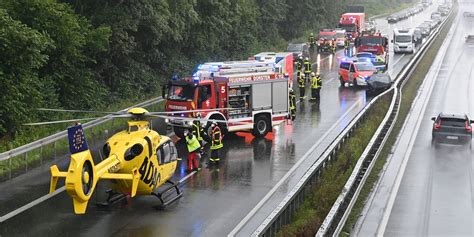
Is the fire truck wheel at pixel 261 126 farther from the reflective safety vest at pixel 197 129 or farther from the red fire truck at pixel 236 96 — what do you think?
the reflective safety vest at pixel 197 129

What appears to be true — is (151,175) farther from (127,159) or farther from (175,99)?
(175,99)

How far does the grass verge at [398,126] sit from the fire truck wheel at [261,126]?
4.46 metres

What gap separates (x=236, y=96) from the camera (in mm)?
27141

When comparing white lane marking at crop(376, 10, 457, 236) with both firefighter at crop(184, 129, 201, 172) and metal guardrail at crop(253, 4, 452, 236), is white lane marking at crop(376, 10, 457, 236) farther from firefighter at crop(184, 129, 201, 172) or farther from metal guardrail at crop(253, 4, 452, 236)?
firefighter at crop(184, 129, 201, 172)

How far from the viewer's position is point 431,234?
17125 mm

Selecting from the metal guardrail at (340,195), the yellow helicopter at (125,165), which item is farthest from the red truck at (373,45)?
the yellow helicopter at (125,165)

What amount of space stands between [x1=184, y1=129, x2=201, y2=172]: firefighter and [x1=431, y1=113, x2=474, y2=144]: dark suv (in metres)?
11.1

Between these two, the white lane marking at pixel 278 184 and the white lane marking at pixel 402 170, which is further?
the white lane marking at pixel 402 170

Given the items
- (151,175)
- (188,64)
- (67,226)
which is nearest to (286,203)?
(151,175)

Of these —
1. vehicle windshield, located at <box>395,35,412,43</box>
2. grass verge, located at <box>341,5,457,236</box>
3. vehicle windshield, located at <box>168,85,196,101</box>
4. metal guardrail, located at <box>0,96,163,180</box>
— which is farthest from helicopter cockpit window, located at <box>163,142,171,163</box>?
vehicle windshield, located at <box>395,35,412,43</box>

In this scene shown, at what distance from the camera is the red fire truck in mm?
26000

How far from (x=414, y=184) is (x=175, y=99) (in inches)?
357

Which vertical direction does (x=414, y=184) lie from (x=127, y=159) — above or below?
below

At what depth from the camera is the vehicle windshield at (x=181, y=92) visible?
85.2 ft
